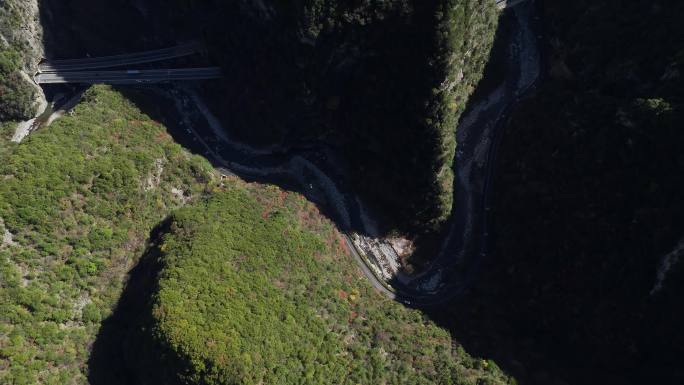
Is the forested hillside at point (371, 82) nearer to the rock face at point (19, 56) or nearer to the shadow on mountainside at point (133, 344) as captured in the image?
the rock face at point (19, 56)

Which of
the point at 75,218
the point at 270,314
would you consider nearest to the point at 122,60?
the point at 75,218

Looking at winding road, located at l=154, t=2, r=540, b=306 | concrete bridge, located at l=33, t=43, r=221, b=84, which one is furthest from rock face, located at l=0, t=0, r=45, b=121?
winding road, located at l=154, t=2, r=540, b=306

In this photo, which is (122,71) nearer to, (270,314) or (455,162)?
(270,314)

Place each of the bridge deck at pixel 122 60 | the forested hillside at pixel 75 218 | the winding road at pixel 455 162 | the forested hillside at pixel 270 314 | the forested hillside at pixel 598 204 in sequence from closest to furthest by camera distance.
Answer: the forested hillside at pixel 270 314 < the forested hillside at pixel 75 218 < the forested hillside at pixel 598 204 < the winding road at pixel 455 162 < the bridge deck at pixel 122 60

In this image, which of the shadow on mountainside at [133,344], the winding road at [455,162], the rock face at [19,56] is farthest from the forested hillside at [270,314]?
the rock face at [19,56]

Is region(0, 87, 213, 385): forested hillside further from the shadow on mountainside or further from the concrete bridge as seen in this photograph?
the concrete bridge

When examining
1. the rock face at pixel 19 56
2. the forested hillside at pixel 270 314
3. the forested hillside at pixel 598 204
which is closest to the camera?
the forested hillside at pixel 270 314
